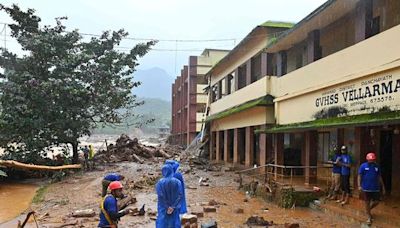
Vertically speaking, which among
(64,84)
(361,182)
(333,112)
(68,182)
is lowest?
(68,182)

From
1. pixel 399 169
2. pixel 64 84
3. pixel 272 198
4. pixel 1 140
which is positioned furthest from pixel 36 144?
pixel 399 169

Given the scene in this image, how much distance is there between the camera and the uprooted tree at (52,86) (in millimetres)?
22078

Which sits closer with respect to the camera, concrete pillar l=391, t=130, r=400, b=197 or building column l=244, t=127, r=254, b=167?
concrete pillar l=391, t=130, r=400, b=197

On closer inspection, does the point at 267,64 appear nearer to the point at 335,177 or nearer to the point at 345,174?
the point at 335,177

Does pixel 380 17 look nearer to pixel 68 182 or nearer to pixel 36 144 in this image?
pixel 68 182

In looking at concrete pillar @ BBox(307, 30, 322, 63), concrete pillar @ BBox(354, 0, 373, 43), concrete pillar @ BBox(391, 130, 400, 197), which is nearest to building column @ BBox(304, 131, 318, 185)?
concrete pillar @ BBox(307, 30, 322, 63)

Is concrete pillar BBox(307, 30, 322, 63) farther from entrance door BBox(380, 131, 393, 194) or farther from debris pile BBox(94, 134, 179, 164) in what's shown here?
debris pile BBox(94, 134, 179, 164)

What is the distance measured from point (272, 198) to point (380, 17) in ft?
22.5

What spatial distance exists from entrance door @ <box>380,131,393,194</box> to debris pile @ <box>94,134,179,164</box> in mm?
19918

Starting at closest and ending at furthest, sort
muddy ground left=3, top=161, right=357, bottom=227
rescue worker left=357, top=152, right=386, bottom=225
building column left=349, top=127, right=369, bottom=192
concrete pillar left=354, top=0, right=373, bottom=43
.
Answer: rescue worker left=357, top=152, right=386, bottom=225
muddy ground left=3, top=161, right=357, bottom=227
concrete pillar left=354, top=0, right=373, bottom=43
building column left=349, top=127, right=369, bottom=192

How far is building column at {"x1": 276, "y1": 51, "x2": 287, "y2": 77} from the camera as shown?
1905 centimetres

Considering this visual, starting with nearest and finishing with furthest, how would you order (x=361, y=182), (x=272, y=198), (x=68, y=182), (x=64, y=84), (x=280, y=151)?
(x=361, y=182) < (x=272, y=198) < (x=280, y=151) < (x=68, y=182) < (x=64, y=84)

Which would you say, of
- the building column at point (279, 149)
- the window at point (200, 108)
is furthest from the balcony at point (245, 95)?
the window at point (200, 108)

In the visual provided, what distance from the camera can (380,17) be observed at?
42.4 feet
